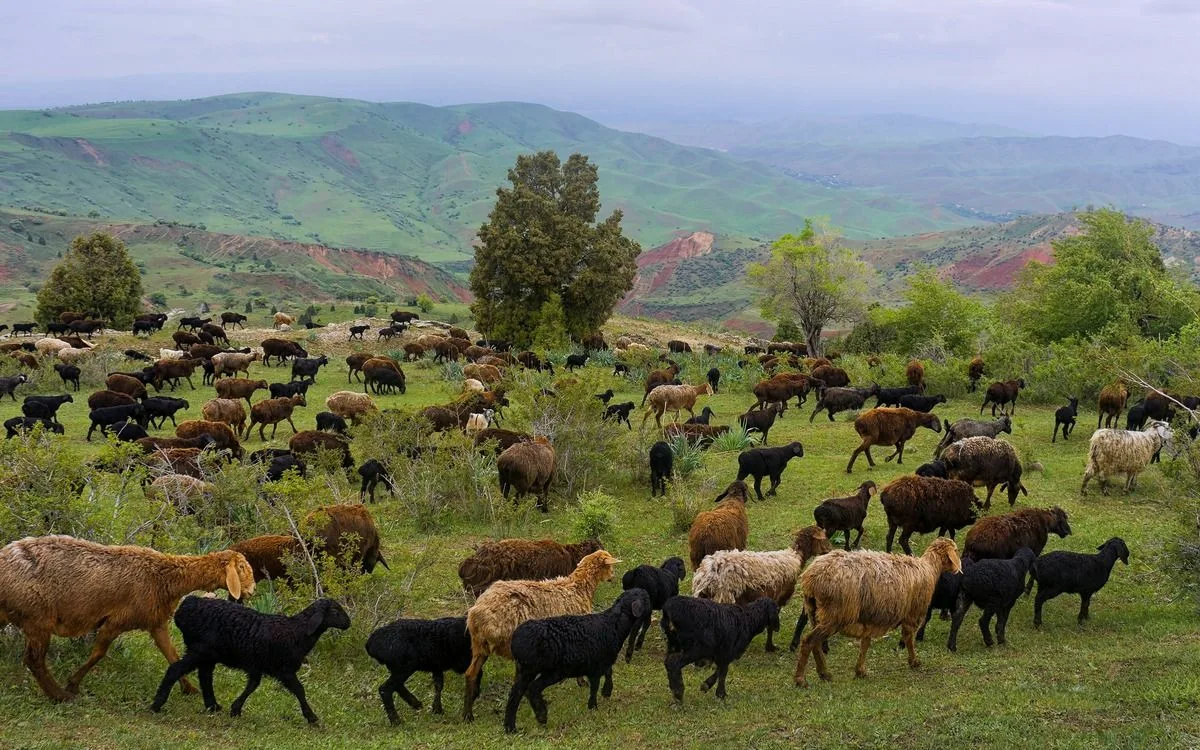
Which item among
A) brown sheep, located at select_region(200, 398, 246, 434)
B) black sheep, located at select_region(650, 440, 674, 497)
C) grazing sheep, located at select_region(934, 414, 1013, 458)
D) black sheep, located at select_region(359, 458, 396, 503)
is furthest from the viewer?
brown sheep, located at select_region(200, 398, 246, 434)

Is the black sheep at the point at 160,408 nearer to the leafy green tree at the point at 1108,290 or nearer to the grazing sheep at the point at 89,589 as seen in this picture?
the grazing sheep at the point at 89,589

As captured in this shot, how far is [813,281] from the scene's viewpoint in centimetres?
4550

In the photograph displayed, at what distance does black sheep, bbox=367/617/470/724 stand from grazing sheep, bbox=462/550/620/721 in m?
0.17

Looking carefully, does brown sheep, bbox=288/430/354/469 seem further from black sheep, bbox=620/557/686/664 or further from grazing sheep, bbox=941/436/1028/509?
grazing sheep, bbox=941/436/1028/509

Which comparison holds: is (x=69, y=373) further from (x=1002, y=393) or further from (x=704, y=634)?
(x=1002, y=393)

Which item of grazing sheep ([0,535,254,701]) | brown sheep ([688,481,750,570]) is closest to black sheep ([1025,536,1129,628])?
brown sheep ([688,481,750,570])

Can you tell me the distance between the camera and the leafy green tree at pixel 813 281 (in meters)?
45.2


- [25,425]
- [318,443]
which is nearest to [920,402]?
[318,443]

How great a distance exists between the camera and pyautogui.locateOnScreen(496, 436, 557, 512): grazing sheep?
15.0m

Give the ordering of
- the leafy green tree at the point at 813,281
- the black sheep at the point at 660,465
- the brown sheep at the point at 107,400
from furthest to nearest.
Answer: the leafy green tree at the point at 813,281, the brown sheep at the point at 107,400, the black sheep at the point at 660,465

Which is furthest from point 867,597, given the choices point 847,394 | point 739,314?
point 739,314

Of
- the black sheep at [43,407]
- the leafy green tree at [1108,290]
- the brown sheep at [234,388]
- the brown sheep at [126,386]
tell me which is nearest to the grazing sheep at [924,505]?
the brown sheep at [234,388]

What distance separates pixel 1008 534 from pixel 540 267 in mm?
27814

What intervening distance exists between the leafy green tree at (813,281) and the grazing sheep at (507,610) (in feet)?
125
